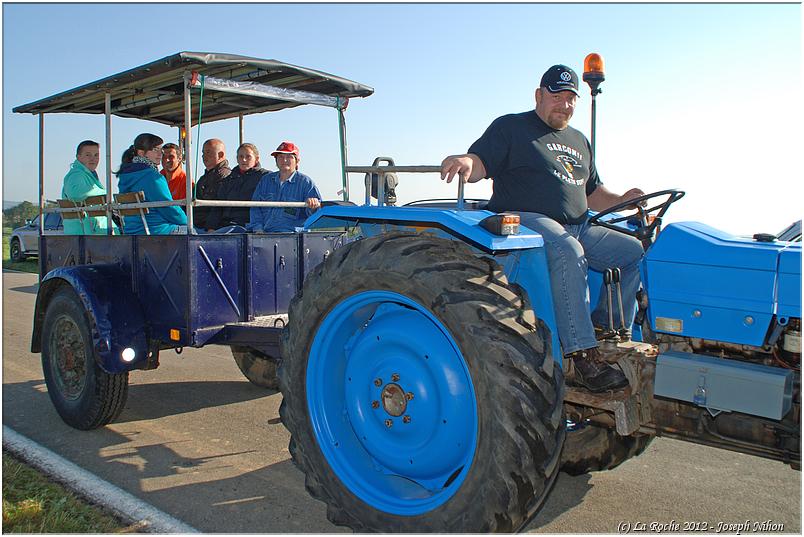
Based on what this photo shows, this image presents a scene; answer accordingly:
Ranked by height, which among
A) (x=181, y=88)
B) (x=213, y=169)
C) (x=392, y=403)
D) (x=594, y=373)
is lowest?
(x=392, y=403)

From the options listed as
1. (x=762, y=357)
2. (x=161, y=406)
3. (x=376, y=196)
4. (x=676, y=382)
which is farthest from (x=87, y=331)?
(x=762, y=357)

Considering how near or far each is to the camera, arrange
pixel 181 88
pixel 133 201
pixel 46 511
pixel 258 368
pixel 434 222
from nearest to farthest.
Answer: pixel 434 222 → pixel 46 511 → pixel 133 201 → pixel 181 88 → pixel 258 368

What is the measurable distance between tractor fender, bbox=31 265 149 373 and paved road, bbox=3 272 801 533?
0.57 m

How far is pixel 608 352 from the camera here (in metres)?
3.14

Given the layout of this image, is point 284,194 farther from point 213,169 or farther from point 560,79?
point 560,79

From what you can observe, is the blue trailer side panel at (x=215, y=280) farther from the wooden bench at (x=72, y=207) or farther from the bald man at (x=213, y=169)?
the bald man at (x=213, y=169)

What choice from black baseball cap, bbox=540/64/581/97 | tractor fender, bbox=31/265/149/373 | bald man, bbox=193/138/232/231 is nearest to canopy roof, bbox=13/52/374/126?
bald man, bbox=193/138/232/231

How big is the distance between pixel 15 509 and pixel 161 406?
1.94 metres

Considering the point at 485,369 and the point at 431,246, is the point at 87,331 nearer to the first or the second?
the point at 431,246

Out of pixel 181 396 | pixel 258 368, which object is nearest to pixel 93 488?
pixel 181 396

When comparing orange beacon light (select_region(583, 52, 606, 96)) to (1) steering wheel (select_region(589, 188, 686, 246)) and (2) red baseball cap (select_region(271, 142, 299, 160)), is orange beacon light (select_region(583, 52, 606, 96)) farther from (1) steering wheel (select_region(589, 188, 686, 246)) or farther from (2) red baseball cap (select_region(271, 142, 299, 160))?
(2) red baseball cap (select_region(271, 142, 299, 160))

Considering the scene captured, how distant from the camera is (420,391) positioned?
116 inches

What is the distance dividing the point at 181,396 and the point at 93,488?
190cm

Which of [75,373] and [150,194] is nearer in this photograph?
[75,373]
